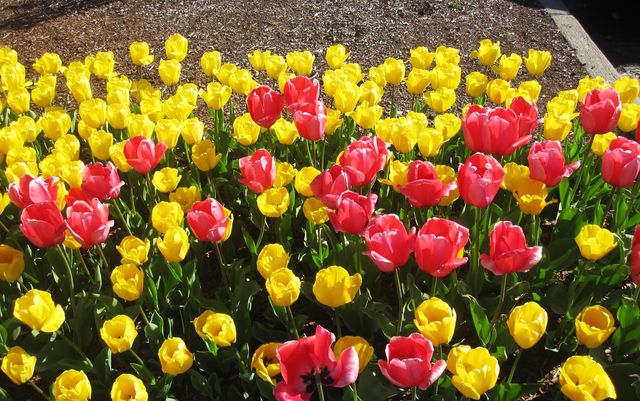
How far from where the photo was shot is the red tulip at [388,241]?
70.7 inches

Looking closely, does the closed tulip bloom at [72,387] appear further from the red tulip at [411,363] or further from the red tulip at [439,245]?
the red tulip at [439,245]

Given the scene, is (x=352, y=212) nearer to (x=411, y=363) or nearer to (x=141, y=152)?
(x=411, y=363)

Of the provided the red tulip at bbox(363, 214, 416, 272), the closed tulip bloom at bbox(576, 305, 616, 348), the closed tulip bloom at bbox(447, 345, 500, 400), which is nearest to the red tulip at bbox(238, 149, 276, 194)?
the red tulip at bbox(363, 214, 416, 272)

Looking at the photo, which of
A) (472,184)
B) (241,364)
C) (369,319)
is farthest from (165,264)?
(472,184)

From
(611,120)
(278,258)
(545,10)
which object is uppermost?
(611,120)

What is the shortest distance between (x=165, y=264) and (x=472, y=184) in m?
1.12

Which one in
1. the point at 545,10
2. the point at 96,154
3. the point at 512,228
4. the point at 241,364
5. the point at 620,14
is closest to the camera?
the point at 512,228

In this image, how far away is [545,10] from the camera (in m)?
5.42

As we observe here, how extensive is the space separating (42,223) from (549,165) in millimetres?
1541

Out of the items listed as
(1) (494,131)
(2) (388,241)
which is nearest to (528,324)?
(2) (388,241)

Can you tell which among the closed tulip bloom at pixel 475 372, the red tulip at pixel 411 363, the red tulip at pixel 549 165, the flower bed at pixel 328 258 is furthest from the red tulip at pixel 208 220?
the red tulip at pixel 549 165

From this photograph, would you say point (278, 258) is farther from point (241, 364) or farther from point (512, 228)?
point (512, 228)

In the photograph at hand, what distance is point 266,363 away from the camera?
6.49ft

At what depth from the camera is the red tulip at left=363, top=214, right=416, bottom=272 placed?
1.80 meters
